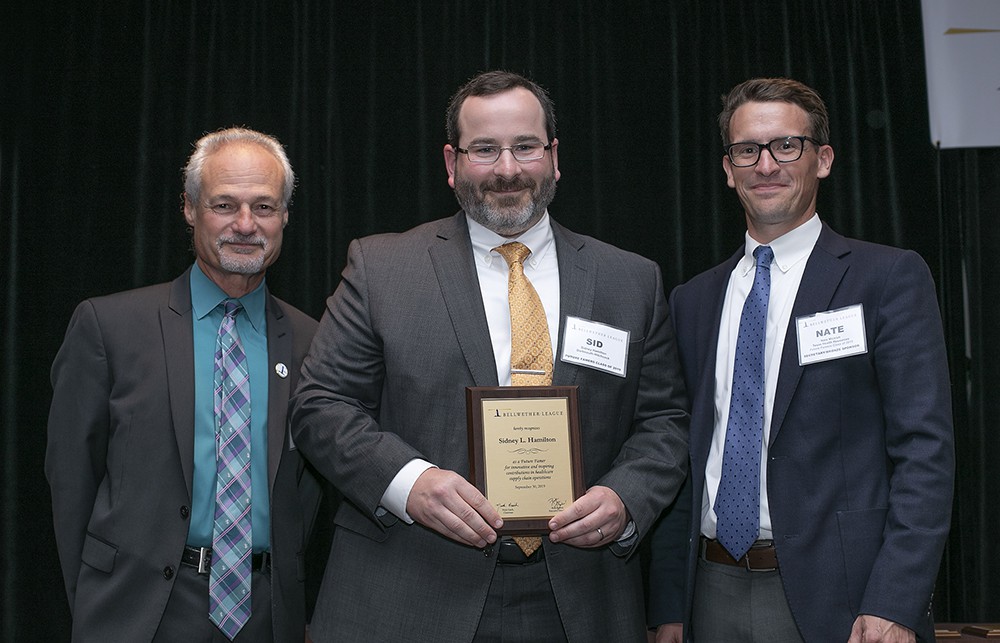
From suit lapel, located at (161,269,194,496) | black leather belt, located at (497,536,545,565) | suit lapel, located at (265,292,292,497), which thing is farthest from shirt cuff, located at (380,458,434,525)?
suit lapel, located at (161,269,194,496)

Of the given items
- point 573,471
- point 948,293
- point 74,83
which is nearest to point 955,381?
point 948,293

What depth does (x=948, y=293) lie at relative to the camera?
4699mm

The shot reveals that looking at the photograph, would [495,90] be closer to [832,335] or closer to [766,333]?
[766,333]

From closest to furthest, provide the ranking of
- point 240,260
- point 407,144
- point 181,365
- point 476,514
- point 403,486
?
point 476,514, point 403,486, point 181,365, point 240,260, point 407,144

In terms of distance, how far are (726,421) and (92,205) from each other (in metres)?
3.31

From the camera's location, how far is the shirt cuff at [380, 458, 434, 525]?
217 centimetres

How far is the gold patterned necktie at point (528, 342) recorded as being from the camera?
2.32 metres

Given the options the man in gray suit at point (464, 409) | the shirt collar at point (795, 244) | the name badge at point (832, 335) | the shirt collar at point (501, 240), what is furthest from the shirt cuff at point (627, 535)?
the shirt collar at point (795, 244)

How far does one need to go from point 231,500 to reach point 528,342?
0.95 meters

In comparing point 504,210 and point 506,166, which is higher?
point 506,166

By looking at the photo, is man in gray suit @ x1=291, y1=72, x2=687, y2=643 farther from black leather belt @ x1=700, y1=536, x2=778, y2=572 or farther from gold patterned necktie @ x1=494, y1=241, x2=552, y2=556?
black leather belt @ x1=700, y1=536, x2=778, y2=572

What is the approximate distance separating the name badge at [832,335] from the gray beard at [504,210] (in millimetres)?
735

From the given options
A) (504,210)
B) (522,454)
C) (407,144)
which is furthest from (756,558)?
(407,144)

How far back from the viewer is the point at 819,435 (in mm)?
2354
